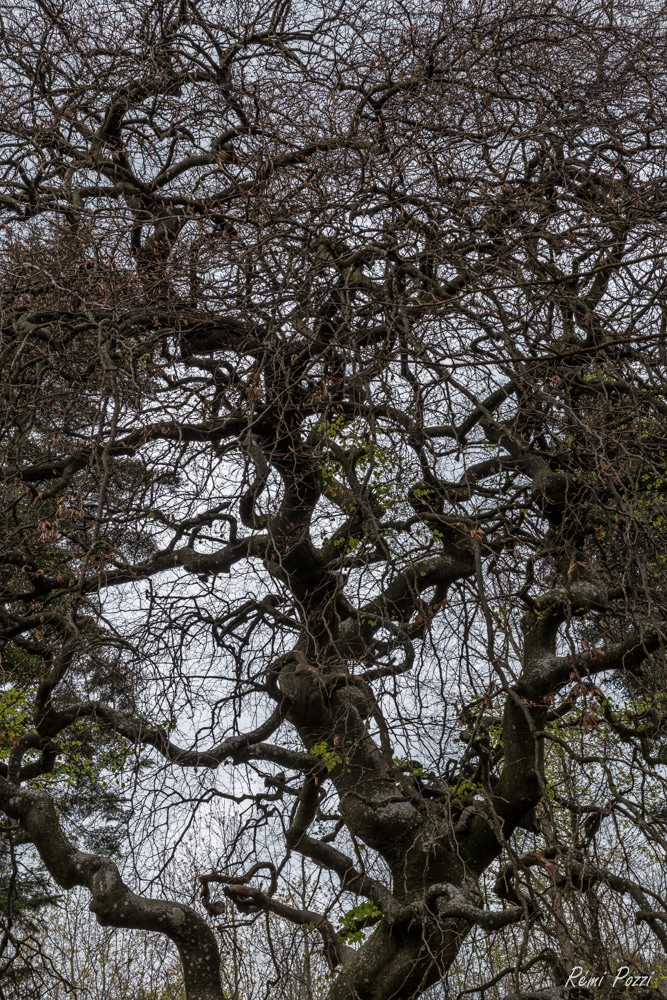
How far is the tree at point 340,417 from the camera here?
154 inches

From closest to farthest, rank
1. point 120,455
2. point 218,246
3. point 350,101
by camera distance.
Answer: point 218,246 → point 120,455 → point 350,101

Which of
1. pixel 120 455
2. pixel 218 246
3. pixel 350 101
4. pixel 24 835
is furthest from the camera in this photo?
pixel 24 835

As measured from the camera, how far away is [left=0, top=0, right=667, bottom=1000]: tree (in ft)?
12.8

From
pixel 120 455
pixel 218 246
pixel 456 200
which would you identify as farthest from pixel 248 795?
pixel 456 200

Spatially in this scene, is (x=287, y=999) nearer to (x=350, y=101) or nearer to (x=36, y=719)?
(x=36, y=719)

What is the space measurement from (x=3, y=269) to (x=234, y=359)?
1.26m

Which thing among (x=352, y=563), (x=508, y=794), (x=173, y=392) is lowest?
(x=508, y=794)

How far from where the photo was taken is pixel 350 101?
209 inches

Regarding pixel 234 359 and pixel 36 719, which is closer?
pixel 234 359

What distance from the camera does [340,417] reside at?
4277 millimetres
